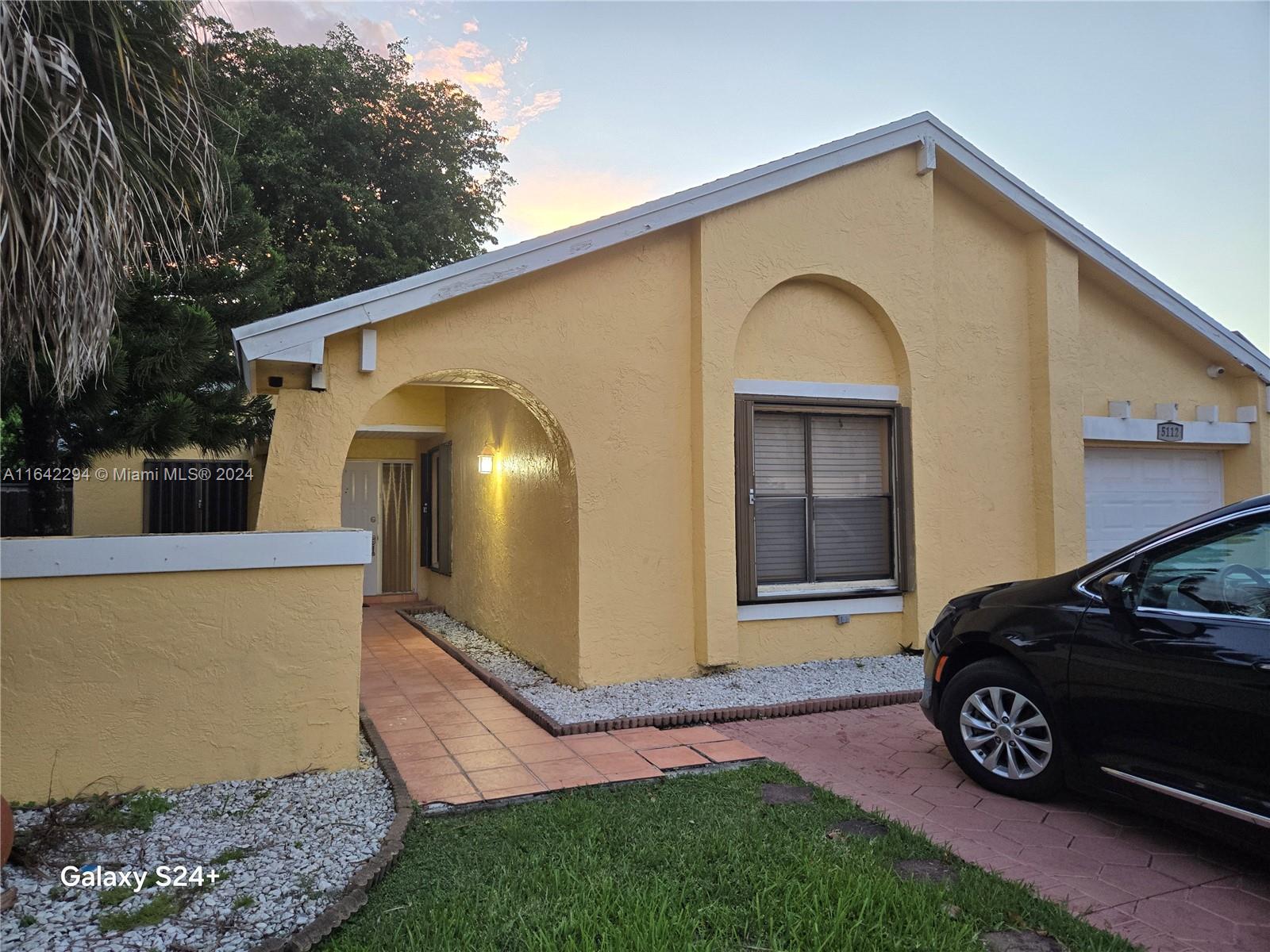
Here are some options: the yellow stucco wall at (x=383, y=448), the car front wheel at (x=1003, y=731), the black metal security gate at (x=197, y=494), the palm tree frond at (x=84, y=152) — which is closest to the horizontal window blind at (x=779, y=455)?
the car front wheel at (x=1003, y=731)

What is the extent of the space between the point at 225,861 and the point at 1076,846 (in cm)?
391

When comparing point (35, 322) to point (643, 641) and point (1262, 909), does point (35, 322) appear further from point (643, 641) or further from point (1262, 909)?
point (1262, 909)

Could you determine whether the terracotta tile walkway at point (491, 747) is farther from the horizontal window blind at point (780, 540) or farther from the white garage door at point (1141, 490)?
the white garage door at point (1141, 490)

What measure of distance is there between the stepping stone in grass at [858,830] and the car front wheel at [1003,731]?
902 millimetres

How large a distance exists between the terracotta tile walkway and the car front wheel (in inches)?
49.8

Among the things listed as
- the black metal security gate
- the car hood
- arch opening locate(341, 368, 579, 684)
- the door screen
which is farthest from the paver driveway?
the black metal security gate

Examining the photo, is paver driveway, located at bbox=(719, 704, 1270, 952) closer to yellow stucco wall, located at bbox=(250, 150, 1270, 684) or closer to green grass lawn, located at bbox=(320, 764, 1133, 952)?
green grass lawn, located at bbox=(320, 764, 1133, 952)

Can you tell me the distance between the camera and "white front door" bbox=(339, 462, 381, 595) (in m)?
12.5

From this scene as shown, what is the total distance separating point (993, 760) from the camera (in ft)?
14.3

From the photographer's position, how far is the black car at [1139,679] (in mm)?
3293

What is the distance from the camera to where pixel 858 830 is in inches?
151

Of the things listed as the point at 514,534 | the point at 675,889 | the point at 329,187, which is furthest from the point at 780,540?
the point at 329,187

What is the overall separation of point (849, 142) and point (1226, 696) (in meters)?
5.78

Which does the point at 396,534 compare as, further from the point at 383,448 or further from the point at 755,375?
the point at 755,375
